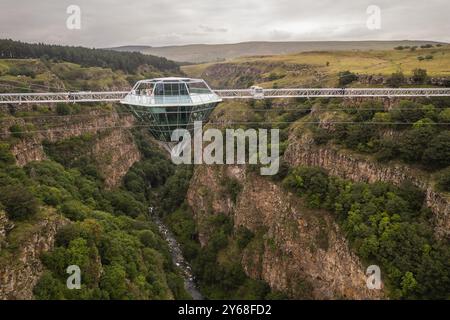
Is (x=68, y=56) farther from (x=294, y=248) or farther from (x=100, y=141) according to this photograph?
(x=294, y=248)

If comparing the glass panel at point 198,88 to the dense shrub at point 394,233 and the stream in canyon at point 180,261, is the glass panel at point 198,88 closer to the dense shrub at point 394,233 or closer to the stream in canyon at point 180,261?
the dense shrub at point 394,233

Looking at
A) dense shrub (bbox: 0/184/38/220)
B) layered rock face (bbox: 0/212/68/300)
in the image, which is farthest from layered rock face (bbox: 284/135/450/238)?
dense shrub (bbox: 0/184/38/220)

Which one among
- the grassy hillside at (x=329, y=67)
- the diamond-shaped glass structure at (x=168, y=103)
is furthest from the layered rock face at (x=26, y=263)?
the grassy hillside at (x=329, y=67)

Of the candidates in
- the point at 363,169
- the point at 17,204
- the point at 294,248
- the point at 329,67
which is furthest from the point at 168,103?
the point at 329,67

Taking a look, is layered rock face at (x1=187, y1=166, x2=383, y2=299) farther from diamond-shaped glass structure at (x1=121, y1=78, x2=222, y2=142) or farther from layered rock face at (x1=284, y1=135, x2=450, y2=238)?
diamond-shaped glass structure at (x1=121, y1=78, x2=222, y2=142)

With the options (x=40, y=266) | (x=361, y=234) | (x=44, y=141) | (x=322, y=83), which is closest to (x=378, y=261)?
(x=361, y=234)
